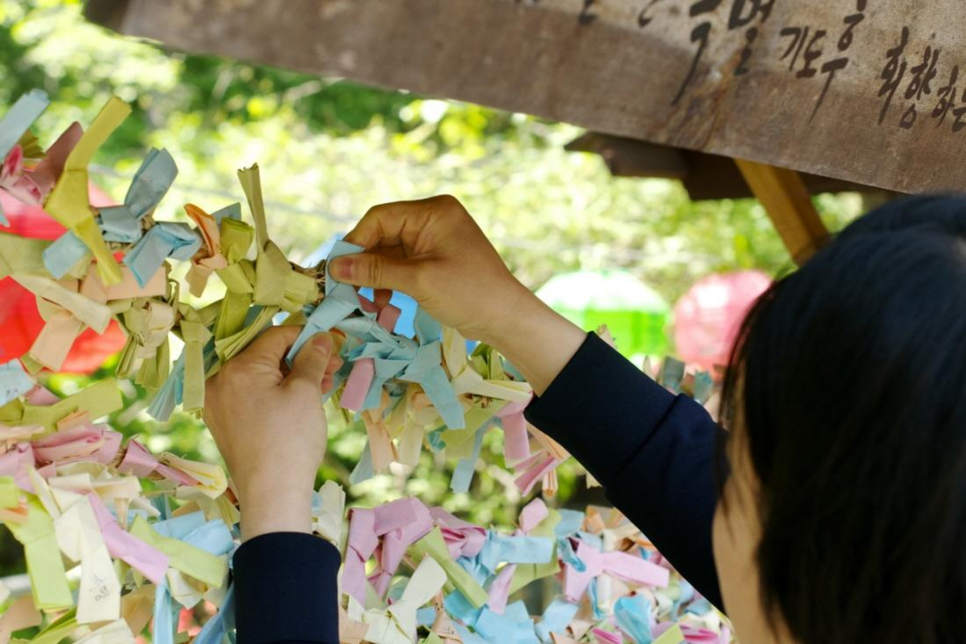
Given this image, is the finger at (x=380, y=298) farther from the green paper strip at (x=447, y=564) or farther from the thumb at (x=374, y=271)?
the green paper strip at (x=447, y=564)

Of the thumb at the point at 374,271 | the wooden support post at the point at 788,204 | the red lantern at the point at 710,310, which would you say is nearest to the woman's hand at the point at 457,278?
the thumb at the point at 374,271

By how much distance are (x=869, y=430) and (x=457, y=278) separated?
0.32 m

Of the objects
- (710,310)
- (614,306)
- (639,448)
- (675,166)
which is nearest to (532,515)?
(639,448)

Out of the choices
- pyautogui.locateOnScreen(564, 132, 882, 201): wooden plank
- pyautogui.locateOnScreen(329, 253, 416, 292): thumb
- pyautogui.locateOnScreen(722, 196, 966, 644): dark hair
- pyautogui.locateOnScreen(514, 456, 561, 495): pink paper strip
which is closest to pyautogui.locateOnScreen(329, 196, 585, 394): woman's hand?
pyautogui.locateOnScreen(329, 253, 416, 292): thumb

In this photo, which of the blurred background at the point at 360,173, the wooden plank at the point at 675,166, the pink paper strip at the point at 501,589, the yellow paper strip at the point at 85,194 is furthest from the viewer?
the blurred background at the point at 360,173

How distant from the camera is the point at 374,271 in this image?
0.66 meters

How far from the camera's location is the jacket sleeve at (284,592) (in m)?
0.55

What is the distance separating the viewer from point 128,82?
4.08 m

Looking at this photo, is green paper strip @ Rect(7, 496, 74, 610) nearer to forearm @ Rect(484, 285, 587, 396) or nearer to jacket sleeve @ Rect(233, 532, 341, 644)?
jacket sleeve @ Rect(233, 532, 341, 644)

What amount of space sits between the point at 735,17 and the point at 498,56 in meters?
0.13

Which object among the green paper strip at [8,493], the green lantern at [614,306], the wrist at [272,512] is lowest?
the green lantern at [614,306]

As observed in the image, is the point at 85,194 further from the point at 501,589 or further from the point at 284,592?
the point at 501,589

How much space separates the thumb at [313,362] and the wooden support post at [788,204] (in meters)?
0.90

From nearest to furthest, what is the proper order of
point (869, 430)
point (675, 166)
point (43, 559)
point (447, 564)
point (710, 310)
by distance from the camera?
point (869, 430) → point (43, 559) → point (447, 564) → point (675, 166) → point (710, 310)
